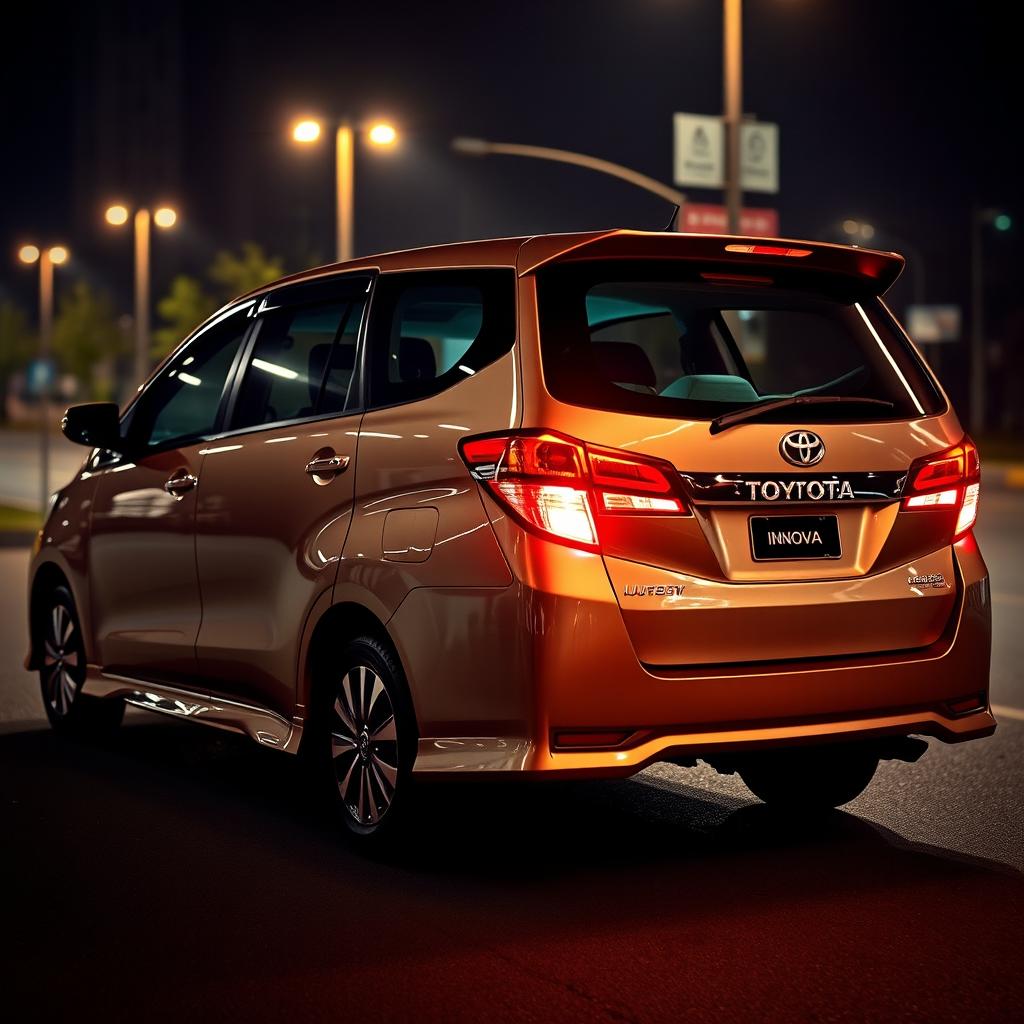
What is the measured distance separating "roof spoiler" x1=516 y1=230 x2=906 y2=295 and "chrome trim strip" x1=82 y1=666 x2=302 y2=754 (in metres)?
1.77

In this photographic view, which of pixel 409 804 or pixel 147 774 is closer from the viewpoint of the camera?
pixel 409 804

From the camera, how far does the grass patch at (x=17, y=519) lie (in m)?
22.0

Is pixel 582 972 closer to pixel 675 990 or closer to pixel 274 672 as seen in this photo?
pixel 675 990

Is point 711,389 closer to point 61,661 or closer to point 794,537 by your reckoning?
point 794,537

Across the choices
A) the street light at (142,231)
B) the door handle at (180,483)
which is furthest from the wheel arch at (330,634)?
the street light at (142,231)

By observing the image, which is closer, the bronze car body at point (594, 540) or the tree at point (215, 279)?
the bronze car body at point (594, 540)

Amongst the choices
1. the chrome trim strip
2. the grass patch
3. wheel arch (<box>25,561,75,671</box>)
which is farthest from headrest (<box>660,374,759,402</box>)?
the grass patch

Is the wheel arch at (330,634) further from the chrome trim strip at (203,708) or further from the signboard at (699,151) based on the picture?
the signboard at (699,151)

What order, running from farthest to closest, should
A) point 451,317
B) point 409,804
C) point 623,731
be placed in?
1. point 451,317
2. point 409,804
3. point 623,731

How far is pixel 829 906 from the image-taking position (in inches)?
200

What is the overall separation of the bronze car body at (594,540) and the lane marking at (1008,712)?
278cm

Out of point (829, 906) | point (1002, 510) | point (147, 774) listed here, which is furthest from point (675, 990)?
point (1002, 510)

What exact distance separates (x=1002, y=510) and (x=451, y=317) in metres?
20.5

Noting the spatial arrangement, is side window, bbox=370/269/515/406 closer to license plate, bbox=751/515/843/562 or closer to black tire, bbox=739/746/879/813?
license plate, bbox=751/515/843/562
